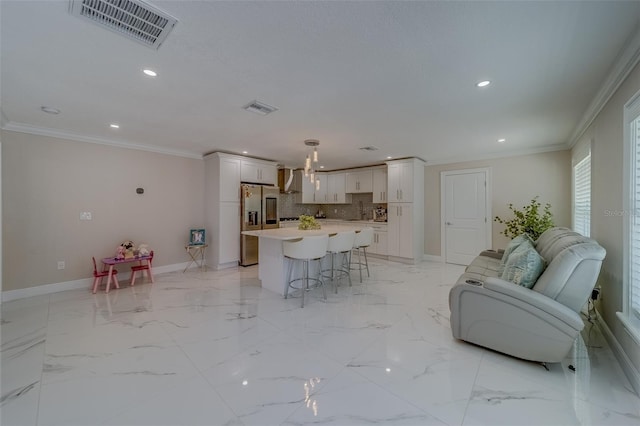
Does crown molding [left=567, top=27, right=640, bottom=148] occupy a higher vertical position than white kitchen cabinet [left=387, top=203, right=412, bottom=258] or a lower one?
higher

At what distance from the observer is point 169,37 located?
5.73 feet

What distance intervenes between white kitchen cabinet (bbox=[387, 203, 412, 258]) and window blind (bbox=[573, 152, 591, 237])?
257cm

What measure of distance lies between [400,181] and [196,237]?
447 cm

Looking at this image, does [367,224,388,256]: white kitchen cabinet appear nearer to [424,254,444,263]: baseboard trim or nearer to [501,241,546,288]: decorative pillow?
[424,254,444,263]: baseboard trim

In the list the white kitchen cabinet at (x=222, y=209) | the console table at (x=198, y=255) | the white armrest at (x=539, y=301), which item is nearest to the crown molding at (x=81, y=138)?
the white kitchen cabinet at (x=222, y=209)

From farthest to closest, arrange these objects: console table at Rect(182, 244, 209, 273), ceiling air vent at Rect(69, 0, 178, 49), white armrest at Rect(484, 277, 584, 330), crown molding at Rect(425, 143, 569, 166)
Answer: console table at Rect(182, 244, 209, 273), crown molding at Rect(425, 143, 569, 166), white armrest at Rect(484, 277, 584, 330), ceiling air vent at Rect(69, 0, 178, 49)

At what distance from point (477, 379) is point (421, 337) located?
25.0 inches

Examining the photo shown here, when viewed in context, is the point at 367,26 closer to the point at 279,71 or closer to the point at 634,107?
the point at 279,71

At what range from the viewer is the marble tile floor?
1.60 m

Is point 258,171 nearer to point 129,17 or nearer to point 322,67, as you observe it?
point 322,67

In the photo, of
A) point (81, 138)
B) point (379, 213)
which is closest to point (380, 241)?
point (379, 213)

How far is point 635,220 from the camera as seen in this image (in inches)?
76.9

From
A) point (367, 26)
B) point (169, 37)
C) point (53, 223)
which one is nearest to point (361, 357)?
point (367, 26)

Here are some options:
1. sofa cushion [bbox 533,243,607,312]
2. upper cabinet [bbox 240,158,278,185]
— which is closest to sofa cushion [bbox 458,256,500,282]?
sofa cushion [bbox 533,243,607,312]
